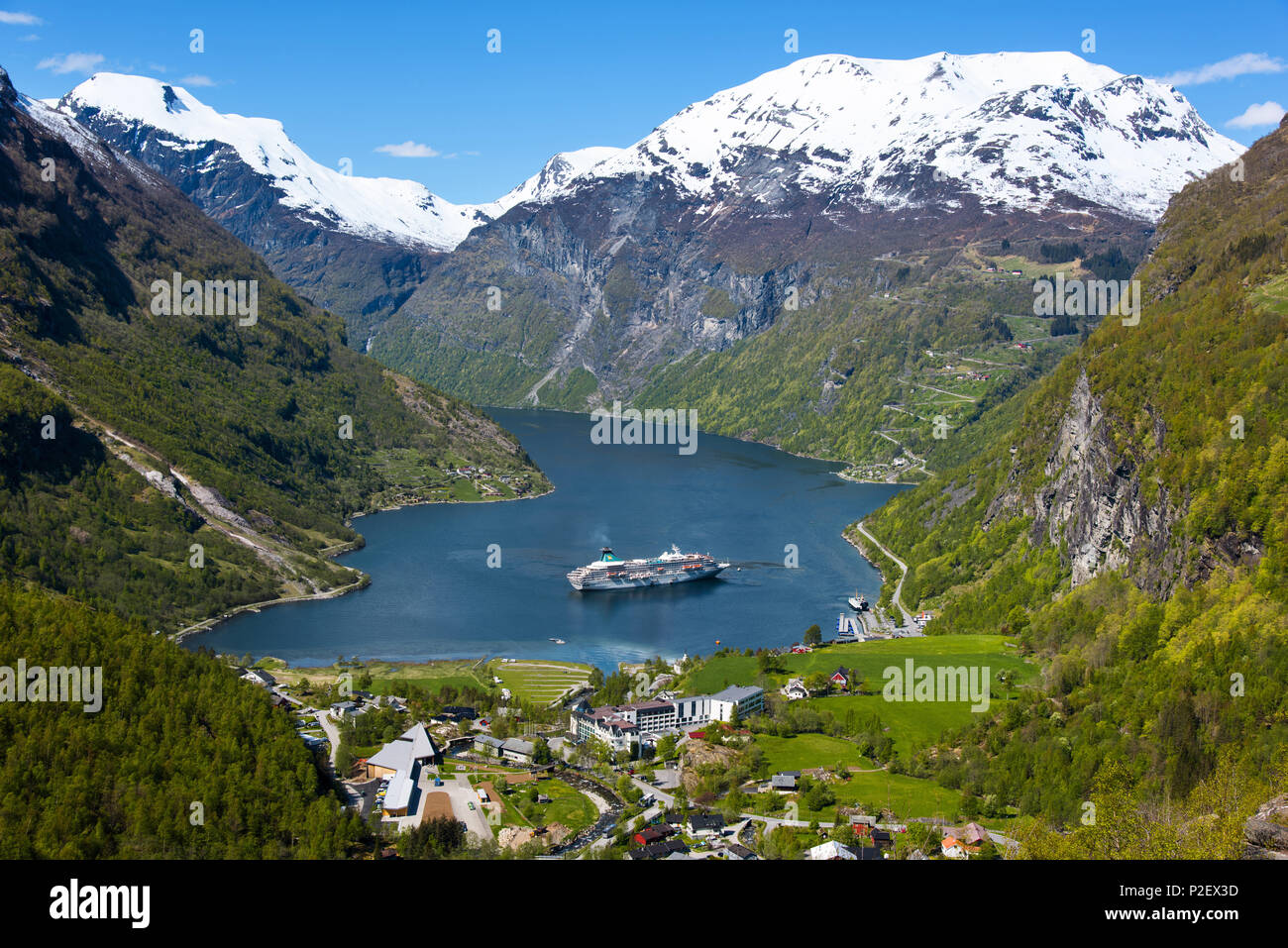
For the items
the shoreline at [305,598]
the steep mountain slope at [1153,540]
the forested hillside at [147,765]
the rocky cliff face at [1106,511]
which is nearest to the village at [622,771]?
the forested hillside at [147,765]

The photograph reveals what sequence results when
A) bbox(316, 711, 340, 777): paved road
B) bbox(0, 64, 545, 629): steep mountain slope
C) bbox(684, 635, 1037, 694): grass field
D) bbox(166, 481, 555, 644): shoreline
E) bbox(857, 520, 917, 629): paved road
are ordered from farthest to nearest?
1. bbox(0, 64, 545, 629): steep mountain slope
2. bbox(857, 520, 917, 629): paved road
3. bbox(166, 481, 555, 644): shoreline
4. bbox(684, 635, 1037, 694): grass field
5. bbox(316, 711, 340, 777): paved road

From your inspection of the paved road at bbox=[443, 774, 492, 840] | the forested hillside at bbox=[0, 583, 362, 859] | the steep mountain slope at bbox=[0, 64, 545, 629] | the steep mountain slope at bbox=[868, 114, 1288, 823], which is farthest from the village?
the steep mountain slope at bbox=[0, 64, 545, 629]

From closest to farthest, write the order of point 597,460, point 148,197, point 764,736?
point 764,736 → point 148,197 → point 597,460

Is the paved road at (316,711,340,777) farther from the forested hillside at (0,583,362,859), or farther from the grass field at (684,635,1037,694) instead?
the grass field at (684,635,1037,694)

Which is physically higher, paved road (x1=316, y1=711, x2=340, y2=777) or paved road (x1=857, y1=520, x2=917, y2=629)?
paved road (x1=857, y1=520, x2=917, y2=629)

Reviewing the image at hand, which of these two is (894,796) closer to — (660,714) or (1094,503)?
(660,714)
